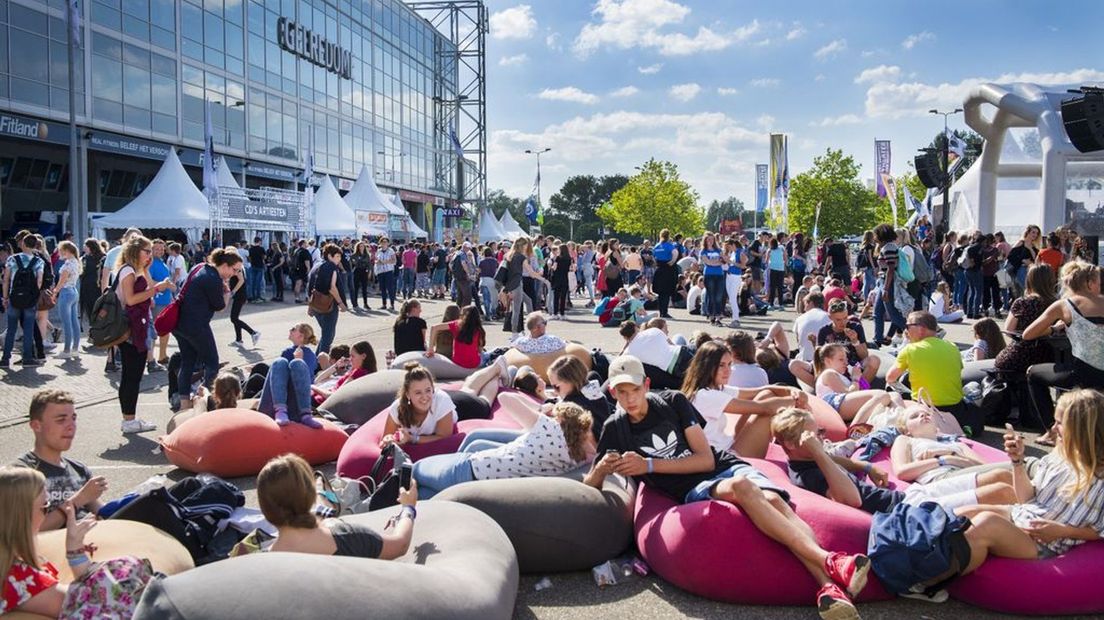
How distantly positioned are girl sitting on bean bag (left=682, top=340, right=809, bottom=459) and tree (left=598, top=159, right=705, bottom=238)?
2698 inches

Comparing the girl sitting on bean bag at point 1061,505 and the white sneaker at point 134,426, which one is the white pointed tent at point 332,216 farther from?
Answer: the girl sitting on bean bag at point 1061,505

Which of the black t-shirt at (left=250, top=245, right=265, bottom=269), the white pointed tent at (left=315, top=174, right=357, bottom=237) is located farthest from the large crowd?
the white pointed tent at (left=315, top=174, right=357, bottom=237)

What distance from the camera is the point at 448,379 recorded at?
31.6 feet

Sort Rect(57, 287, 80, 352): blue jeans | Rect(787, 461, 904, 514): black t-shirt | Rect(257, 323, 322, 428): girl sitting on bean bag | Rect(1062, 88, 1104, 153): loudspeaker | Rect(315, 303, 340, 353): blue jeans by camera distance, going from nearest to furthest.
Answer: Rect(787, 461, 904, 514): black t-shirt
Rect(257, 323, 322, 428): girl sitting on bean bag
Rect(315, 303, 340, 353): blue jeans
Rect(57, 287, 80, 352): blue jeans
Rect(1062, 88, 1104, 153): loudspeaker

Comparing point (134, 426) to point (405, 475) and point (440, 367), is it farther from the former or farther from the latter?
point (405, 475)

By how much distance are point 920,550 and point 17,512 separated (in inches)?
156

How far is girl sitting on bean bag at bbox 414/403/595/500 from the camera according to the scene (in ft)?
18.6

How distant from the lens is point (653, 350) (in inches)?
344

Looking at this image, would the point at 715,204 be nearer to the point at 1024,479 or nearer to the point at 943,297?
the point at 943,297

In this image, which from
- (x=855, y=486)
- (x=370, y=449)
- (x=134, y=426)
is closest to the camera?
(x=855, y=486)

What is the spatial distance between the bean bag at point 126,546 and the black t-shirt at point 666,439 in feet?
7.81

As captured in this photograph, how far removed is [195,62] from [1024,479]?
37295 mm

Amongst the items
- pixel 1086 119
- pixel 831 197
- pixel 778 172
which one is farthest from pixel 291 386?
pixel 831 197

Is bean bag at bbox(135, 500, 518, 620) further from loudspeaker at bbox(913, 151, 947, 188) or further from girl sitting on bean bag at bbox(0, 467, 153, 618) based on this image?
loudspeaker at bbox(913, 151, 947, 188)
